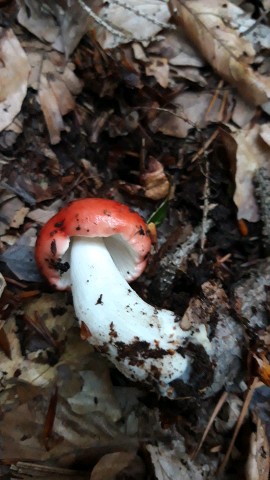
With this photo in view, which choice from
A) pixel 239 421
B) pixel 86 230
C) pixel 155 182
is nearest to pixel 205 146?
pixel 155 182

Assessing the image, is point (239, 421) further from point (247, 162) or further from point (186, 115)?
point (186, 115)

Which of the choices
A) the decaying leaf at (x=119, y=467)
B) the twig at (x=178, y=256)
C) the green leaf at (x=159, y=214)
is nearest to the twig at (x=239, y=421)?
the decaying leaf at (x=119, y=467)

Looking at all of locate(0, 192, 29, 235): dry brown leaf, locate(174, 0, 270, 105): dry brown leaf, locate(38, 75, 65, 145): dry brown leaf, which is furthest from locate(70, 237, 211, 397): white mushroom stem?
locate(174, 0, 270, 105): dry brown leaf

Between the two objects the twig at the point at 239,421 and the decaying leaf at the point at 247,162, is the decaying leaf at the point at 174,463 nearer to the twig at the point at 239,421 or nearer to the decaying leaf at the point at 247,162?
the twig at the point at 239,421

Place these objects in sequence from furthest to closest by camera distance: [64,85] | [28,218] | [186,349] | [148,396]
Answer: [64,85] → [28,218] → [148,396] → [186,349]

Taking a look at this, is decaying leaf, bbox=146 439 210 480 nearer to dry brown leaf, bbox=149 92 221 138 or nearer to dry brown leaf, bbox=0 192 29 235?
dry brown leaf, bbox=0 192 29 235

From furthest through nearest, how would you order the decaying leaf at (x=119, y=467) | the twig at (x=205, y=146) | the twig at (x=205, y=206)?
1. the twig at (x=205, y=146)
2. the twig at (x=205, y=206)
3. the decaying leaf at (x=119, y=467)

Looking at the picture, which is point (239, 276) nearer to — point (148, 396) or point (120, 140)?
point (148, 396)

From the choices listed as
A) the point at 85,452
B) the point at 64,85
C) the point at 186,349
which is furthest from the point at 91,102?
the point at 85,452
